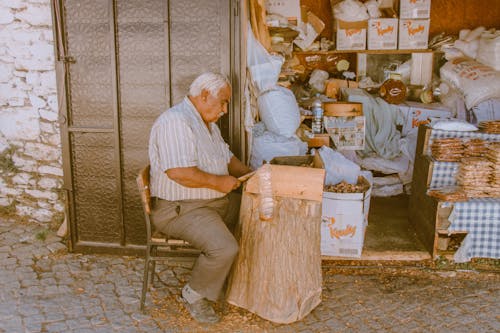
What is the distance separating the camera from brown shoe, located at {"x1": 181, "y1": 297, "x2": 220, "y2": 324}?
367cm

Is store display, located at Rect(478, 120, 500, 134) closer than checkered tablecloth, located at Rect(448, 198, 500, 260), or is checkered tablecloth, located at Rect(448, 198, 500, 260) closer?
checkered tablecloth, located at Rect(448, 198, 500, 260)

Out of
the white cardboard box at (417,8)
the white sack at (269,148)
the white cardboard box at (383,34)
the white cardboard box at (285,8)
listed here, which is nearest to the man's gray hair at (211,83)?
the white sack at (269,148)

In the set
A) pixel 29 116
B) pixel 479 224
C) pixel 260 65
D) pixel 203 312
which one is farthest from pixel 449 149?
pixel 29 116

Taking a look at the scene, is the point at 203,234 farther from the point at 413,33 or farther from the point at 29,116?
the point at 413,33

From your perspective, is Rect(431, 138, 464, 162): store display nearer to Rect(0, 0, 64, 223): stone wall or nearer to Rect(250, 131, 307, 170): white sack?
Rect(250, 131, 307, 170): white sack

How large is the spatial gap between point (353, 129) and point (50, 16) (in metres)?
3.53

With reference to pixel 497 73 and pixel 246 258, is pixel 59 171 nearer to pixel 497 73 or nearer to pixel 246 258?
pixel 246 258

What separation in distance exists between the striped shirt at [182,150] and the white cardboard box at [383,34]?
404cm

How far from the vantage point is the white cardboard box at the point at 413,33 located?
705cm

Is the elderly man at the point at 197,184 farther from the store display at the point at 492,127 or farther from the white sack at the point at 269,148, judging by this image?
the store display at the point at 492,127

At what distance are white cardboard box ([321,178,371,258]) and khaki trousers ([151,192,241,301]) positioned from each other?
1.10 meters

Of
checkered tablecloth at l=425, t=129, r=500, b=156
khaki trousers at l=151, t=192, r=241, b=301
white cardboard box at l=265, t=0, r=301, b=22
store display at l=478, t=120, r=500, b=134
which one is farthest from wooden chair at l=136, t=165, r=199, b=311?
white cardboard box at l=265, t=0, r=301, b=22

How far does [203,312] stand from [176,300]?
402mm

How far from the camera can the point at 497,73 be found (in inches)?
254
